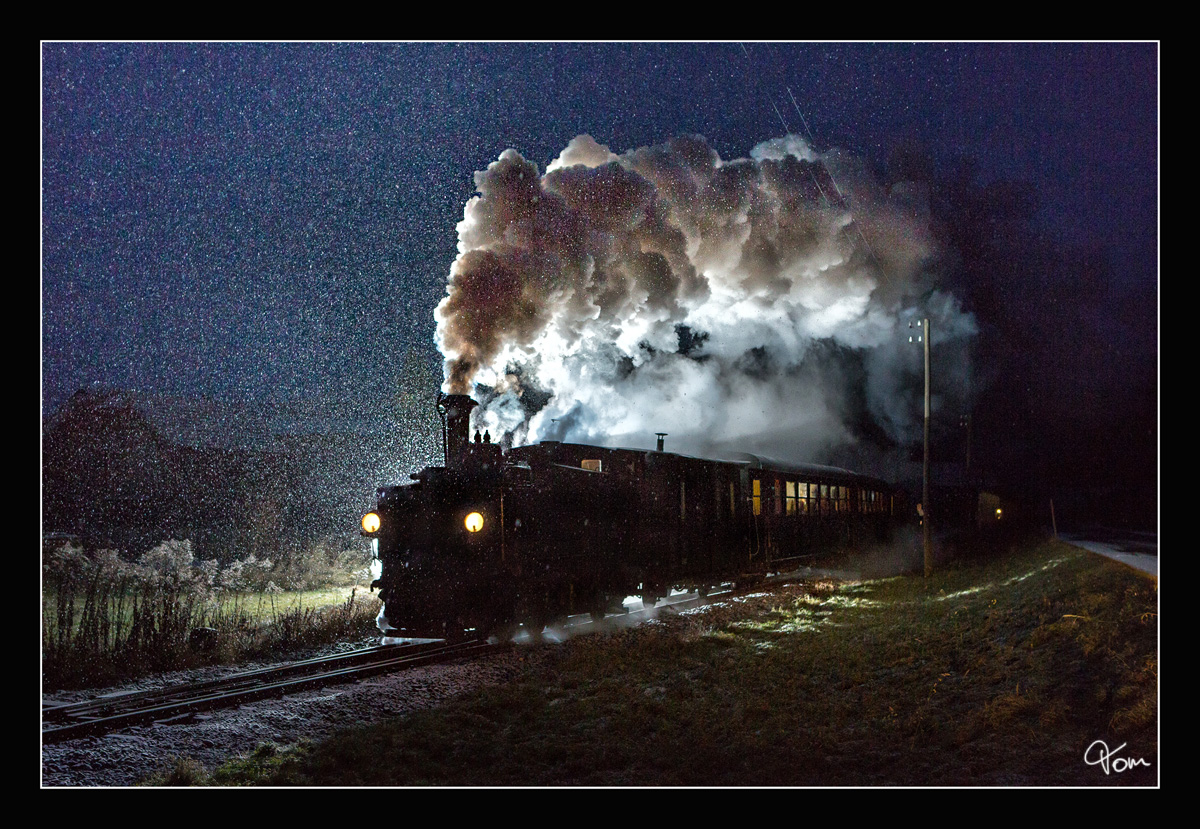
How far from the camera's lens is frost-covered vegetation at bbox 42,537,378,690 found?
31.1 feet

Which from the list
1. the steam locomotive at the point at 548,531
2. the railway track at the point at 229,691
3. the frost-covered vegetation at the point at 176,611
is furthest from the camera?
the steam locomotive at the point at 548,531

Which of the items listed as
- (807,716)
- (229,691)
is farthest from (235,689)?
(807,716)

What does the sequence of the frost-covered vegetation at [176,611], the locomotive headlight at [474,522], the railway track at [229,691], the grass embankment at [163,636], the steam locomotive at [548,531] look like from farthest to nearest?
the steam locomotive at [548,531], the locomotive headlight at [474,522], the frost-covered vegetation at [176,611], the grass embankment at [163,636], the railway track at [229,691]

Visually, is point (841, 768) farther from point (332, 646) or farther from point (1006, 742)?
point (332, 646)

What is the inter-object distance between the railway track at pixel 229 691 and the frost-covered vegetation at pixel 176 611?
1.11 m

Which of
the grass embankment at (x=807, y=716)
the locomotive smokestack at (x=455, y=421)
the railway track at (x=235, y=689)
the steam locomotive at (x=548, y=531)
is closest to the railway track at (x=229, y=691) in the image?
the railway track at (x=235, y=689)

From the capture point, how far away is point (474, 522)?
412 inches

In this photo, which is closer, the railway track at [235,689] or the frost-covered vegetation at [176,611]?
the railway track at [235,689]

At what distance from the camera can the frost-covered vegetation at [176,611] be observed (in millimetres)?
9477

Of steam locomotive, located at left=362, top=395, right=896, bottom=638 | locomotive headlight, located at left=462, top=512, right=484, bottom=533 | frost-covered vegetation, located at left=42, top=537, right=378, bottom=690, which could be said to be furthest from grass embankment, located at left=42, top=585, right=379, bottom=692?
locomotive headlight, located at left=462, top=512, right=484, bottom=533

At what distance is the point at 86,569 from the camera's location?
14.2 m

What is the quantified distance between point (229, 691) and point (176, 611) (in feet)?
9.72
